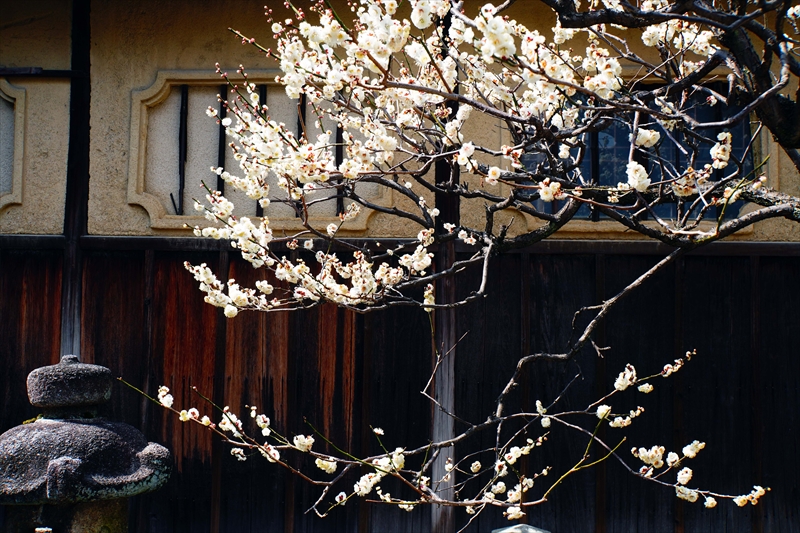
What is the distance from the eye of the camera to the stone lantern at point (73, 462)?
3698 mm

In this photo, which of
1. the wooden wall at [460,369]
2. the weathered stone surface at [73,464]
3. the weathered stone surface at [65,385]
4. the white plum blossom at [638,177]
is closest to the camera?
the white plum blossom at [638,177]

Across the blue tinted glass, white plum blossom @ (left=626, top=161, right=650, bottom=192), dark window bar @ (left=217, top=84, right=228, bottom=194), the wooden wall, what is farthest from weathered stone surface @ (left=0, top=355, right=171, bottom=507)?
the blue tinted glass

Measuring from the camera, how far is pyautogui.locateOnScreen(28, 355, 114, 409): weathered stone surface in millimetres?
3908

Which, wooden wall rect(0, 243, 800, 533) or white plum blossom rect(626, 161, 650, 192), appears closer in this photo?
white plum blossom rect(626, 161, 650, 192)

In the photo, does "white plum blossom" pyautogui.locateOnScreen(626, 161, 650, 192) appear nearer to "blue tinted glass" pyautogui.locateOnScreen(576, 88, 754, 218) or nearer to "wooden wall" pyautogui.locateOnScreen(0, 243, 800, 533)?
"wooden wall" pyautogui.locateOnScreen(0, 243, 800, 533)

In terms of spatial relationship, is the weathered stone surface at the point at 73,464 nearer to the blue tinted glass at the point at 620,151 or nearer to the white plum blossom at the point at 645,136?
the white plum blossom at the point at 645,136

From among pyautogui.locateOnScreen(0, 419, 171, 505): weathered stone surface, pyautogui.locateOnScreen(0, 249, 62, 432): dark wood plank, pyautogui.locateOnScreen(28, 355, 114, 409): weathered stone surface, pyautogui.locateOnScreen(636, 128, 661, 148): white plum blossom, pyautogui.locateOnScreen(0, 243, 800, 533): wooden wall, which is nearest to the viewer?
pyautogui.locateOnScreen(636, 128, 661, 148): white plum blossom

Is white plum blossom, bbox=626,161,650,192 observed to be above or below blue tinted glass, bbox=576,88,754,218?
below

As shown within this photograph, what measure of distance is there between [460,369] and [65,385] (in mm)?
2248

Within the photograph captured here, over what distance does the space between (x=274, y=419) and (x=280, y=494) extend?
0.46 m

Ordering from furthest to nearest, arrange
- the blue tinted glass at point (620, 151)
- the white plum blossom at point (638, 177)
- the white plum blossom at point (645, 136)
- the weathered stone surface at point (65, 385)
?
1. the blue tinted glass at point (620, 151)
2. the weathered stone surface at point (65, 385)
3. the white plum blossom at point (645, 136)
4. the white plum blossom at point (638, 177)

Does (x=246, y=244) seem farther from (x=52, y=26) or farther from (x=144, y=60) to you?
(x=52, y=26)

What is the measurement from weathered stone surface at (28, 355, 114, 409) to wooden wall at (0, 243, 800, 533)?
765 millimetres

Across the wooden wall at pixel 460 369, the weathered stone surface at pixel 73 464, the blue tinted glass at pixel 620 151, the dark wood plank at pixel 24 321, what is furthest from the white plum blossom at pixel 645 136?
the dark wood plank at pixel 24 321
